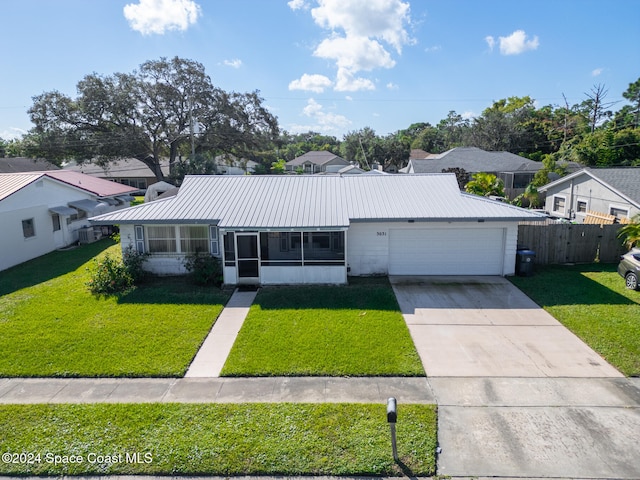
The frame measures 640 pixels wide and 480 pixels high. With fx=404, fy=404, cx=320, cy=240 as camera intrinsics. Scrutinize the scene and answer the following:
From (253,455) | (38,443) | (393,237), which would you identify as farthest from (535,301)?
(38,443)

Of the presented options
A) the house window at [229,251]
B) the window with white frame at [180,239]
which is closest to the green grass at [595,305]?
the house window at [229,251]

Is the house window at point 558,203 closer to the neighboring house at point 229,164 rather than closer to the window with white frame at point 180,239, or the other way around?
the window with white frame at point 180,239

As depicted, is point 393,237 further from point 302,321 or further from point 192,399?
point 192,399

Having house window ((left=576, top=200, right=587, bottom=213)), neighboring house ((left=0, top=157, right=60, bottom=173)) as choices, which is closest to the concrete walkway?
house window ((left=576, top=200, right=587, bottom=213))

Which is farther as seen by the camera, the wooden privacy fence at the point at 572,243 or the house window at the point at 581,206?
the house window at the point at 581,206

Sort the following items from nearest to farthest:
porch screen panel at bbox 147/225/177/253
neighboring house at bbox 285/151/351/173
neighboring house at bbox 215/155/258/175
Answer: porch screen panel at bbox 147/225/177/253 < neighboring house at bbox 215/155/258/175 < neighboring house at bbox 285/151/351/173

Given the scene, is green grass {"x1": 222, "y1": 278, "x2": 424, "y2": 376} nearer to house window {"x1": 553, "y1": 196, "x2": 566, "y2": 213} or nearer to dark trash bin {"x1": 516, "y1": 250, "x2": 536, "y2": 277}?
dark trash bin {"x1": 516, "y1": 250, "x2": 536, "y2": 277}
